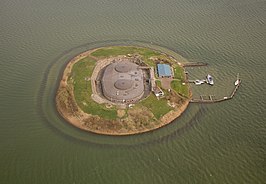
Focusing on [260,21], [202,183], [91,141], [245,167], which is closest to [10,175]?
[91,141]

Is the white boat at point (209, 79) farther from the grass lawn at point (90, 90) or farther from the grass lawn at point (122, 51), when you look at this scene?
the grass lawn at point (122, 51)

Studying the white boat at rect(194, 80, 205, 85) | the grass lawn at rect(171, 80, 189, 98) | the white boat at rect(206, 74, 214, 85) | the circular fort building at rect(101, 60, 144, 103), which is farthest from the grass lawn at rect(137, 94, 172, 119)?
the white boat at rect(206, 74, 214, 85)

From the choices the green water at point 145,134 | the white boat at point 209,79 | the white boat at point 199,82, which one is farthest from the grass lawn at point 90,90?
the white boat at point 209,79

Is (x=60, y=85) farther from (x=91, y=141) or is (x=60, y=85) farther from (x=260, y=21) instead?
(x=260, y=21)

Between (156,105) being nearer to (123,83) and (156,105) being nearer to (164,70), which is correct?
(123,83)

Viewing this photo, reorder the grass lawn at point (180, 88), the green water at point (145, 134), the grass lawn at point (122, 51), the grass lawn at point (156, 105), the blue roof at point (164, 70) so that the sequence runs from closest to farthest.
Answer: the green water at point (145, 134) → the grass lawn at point (156, 105) → the grass lawn at point (180, 88) → the blue roof at point (164, 70) → the grass lawn at point (122, 51)

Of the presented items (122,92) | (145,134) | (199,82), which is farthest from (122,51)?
(145,134)
